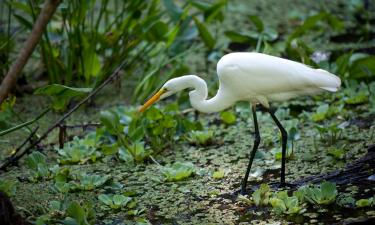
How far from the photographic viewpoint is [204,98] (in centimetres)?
328

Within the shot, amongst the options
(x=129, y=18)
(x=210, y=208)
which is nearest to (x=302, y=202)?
(x=210, y=208)

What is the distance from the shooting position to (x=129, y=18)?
14.7ft

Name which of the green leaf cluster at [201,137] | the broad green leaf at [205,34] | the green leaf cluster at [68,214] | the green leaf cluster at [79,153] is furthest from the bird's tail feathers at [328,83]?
the broad green leaf at [205,34]

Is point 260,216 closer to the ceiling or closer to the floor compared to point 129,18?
closer to the floor

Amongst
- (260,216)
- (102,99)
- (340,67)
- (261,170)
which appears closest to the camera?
(260,216)

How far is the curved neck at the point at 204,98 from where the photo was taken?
3236mm

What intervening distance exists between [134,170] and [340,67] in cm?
159

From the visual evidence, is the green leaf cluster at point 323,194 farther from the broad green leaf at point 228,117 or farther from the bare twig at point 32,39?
the broad green leaf at point 228,117

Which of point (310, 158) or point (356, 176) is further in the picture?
point (310, 158)

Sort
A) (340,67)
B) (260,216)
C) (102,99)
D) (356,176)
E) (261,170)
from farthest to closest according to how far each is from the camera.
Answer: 1. (102,99)
2. (340,67)
3. (261,170)
4. (356,176)
5. (260,216)

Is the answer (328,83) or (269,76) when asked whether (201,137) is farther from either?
(328,83)

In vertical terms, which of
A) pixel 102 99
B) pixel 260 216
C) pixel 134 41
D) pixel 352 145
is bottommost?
pixel 260 216

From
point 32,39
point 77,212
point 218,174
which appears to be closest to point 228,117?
point 218,174

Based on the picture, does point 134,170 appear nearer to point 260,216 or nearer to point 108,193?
point 108,193
